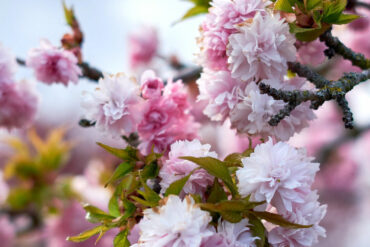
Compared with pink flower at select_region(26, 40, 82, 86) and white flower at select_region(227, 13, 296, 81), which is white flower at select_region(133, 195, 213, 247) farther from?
pink flower at select_region(26, 40, 82, 86)

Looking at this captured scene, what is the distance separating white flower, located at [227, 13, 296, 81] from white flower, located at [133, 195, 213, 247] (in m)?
0.28

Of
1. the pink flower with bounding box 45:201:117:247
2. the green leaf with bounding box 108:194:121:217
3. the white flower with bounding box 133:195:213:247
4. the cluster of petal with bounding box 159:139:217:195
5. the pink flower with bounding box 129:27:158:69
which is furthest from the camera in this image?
the pink flower with bounding box 129:27:158:69

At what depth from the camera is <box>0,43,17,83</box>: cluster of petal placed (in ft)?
3.23

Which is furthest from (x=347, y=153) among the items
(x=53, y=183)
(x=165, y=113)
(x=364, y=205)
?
(x=165, y=113)

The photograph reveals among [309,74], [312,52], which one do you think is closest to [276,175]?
[309,74]

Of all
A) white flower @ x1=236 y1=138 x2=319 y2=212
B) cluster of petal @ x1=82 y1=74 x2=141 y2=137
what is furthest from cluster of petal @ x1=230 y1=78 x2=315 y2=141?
cluster of petal @ x1=82 y1=74 x2=141 y2=137

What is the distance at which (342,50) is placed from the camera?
867 mm

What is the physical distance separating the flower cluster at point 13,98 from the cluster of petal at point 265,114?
592 mm

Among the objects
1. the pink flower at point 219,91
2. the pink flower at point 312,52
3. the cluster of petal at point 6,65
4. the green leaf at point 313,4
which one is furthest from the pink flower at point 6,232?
the green leaf at point 313,4

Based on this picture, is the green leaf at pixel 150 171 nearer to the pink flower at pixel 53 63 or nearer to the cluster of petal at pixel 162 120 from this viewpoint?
the cluster of petal at pixel 162 120

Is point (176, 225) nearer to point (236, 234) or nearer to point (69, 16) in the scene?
point (236, 234)

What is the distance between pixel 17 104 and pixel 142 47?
1.47m

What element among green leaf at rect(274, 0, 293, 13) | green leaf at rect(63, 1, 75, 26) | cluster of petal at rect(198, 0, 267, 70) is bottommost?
green leaf at rect(274, 0, 293, 13)

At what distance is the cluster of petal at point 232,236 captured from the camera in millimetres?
574
